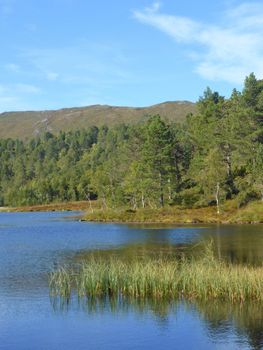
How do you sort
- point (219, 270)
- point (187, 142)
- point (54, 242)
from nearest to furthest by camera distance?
point (219, 270)
point (54, 242)
point (187, 142)

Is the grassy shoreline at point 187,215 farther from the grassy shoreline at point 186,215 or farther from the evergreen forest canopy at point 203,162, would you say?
the evergreen forest canopy at point 203,162

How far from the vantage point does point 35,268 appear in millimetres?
41594

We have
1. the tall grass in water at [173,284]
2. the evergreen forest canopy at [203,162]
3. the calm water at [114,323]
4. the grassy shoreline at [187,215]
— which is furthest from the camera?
the evergreen forest canopy at [203,162]

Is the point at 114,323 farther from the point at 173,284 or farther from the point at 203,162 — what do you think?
the point at 203,162

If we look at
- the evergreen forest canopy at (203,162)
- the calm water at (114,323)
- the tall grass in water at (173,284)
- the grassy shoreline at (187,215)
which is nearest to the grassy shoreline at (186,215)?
the grassy shoreline at (187,215)

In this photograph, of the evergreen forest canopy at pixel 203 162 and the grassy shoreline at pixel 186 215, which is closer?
the grassy shoreline at pixel 186 215

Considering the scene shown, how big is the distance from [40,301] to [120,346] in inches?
347

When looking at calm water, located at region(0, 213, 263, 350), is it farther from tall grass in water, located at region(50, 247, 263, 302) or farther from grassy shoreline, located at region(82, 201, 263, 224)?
grassy shoreline, located at region(82, 201, 263, 224)

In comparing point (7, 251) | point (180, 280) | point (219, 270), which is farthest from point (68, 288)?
point (7, 251)

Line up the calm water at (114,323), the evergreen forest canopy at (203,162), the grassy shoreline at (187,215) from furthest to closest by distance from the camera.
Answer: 1. the evergreen forest canopy at (203,162)
2. the grassy shoreline at (187,215)
3. the calm water at (114,323)

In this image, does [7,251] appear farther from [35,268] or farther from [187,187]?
[187,187]

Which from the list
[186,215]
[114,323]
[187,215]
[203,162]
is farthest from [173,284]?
[203,162]

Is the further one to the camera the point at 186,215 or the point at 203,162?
the point at 203,162

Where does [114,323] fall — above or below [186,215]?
below
